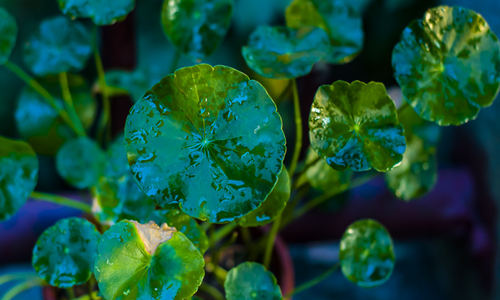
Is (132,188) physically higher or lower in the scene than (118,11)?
lower

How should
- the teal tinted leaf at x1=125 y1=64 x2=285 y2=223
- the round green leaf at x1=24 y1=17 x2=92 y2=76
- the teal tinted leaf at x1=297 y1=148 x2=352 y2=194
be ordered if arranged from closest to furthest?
1. the teal tinted leaf at x1=125 y1=64 x2=285 y2=223
2. the teal tinted leaf at x1=297 y1=148 x2=352 y2=194
3. the round green leaf at x1=24 y1=17 x2=92 y2=76

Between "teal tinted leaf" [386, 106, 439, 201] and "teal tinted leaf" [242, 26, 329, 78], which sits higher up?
"teal tinted leaf" [242, 26, 329, 78]

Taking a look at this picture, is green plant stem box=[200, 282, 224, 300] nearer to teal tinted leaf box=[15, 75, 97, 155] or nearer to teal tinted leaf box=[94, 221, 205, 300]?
teal tinted leaf box=[94, 221, 205, 300]

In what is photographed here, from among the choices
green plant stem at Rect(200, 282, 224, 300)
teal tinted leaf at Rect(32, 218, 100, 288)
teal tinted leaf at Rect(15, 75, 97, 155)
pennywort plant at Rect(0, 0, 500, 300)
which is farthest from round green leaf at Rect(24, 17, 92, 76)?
green plant stem at Rect(200, 282, 224, 300)

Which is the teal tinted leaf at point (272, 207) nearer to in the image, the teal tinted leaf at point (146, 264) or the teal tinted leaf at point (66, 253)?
the teal tinted leaf at point (146, 264)

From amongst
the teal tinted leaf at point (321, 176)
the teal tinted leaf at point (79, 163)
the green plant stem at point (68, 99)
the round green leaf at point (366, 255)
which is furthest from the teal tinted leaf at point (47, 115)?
the round green leaf at point (366, 255)

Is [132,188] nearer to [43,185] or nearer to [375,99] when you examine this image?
[375,99]

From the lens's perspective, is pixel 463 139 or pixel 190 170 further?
pixel 463 139

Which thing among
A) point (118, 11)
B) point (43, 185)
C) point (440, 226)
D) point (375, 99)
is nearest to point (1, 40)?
point (118, 11)
